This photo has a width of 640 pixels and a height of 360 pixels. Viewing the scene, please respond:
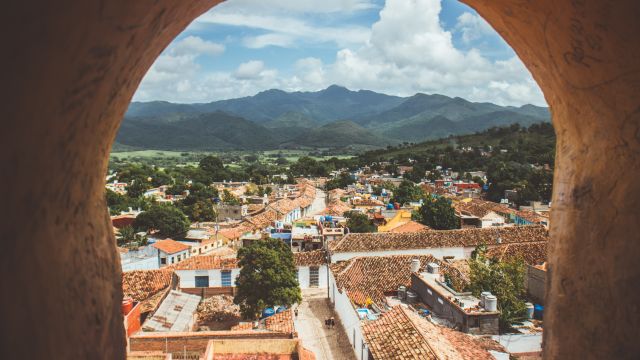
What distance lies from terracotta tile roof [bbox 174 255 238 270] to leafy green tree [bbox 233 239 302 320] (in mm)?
4315

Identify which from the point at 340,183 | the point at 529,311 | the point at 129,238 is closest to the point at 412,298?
the point at 529,311

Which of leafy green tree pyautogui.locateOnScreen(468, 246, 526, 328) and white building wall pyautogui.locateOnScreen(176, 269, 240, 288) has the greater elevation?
leafy green tree pyautogui.locateOnScreen(468, 246, 526, 328)

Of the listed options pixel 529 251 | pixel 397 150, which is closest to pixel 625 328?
pixel 529 251

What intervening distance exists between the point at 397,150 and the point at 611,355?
127m

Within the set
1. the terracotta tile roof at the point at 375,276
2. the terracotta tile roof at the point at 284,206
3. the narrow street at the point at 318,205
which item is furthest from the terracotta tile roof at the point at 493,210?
the terracotta tile roof at the point at 375,276

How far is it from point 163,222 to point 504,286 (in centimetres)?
2910

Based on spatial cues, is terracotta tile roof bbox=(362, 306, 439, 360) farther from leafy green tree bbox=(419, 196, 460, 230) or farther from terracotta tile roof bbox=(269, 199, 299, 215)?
terracotta tile roof bbox=(269, 199, 299, 215)

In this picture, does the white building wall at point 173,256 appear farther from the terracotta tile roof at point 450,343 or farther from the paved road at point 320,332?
the terracotta tile roof at point 450,343

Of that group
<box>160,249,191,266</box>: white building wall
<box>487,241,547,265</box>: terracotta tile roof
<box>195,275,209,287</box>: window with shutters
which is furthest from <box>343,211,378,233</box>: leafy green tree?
<box>195,275,209,287</box>: window with shutters

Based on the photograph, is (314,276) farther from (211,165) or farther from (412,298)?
(211,165)

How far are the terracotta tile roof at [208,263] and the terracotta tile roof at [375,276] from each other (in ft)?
17.7

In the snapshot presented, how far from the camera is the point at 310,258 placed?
25500 mm

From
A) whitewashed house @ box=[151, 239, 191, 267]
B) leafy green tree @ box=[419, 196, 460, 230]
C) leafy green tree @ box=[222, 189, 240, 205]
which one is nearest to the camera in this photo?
whitewashed house @ box=[151, 239, 191, 267]

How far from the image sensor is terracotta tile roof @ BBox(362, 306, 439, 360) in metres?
10.5
